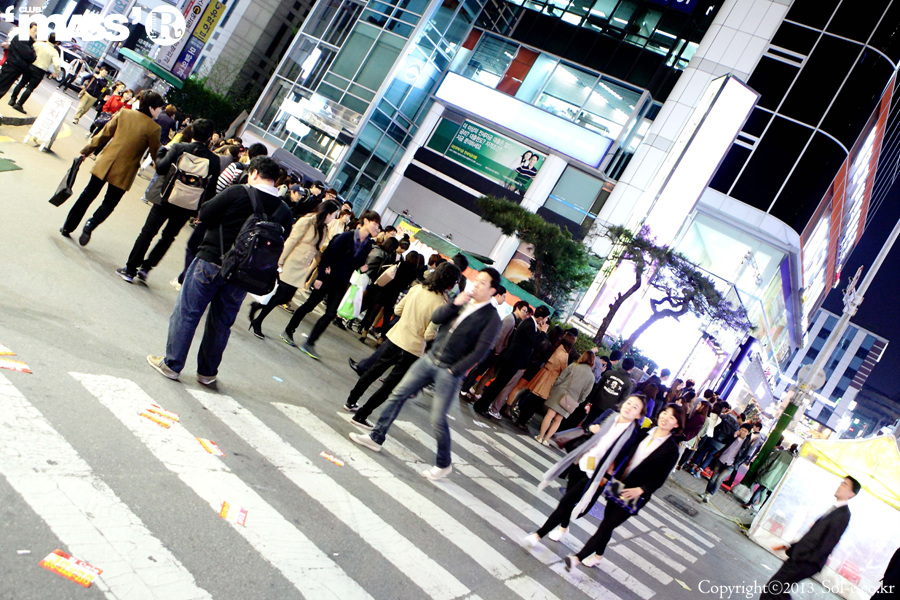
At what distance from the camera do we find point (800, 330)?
57406 millimetres

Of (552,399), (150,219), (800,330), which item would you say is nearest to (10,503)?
(150,219)

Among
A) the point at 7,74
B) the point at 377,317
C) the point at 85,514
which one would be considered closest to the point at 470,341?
the point at 85,514

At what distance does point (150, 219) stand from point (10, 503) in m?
5.78

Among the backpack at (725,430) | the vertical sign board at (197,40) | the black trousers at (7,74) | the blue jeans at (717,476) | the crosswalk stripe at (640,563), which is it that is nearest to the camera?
the crosswalk stripe at (640,563)

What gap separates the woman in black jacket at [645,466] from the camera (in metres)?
6.27

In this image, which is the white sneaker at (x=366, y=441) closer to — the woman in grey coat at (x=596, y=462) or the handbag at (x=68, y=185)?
the woman in grey coat at (x=596, y=462)

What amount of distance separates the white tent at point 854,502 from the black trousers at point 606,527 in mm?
6431

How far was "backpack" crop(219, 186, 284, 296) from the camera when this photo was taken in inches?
233

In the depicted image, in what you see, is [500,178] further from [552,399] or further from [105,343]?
[105,343]

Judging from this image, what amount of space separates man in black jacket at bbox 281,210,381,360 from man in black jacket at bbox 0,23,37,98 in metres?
10.1

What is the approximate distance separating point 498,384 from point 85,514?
29.5ft

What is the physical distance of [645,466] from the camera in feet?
20.7

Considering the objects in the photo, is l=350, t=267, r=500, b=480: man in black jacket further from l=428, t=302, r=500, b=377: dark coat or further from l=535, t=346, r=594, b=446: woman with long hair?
l=535, t=346, r=594, b=446: woman with long hair

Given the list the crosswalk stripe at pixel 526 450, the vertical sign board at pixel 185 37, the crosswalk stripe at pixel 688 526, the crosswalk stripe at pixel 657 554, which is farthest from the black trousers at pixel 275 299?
the vertical sign board at pixel 185 37
